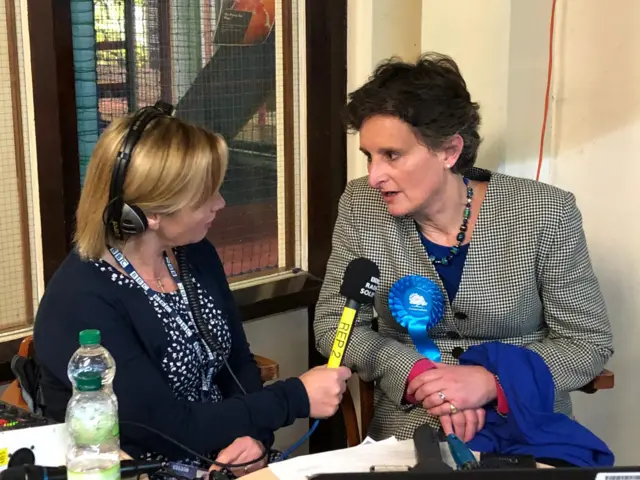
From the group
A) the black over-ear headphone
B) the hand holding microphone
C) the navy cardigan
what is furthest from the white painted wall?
the black over-ear headphone

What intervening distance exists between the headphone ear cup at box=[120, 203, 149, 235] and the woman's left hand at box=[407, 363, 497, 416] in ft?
2.17


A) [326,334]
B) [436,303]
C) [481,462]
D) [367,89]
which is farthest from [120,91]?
[481,462]

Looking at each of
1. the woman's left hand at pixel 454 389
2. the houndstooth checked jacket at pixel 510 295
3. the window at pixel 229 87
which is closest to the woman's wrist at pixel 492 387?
the woman's left hand at pixel 454 389

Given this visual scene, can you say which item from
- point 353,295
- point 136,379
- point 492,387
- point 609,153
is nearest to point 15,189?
point 136,379

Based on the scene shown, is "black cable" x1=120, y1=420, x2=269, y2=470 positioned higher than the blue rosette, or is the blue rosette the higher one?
the blue rosette

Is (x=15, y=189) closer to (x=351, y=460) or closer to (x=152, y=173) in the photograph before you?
(x=152, y=173)

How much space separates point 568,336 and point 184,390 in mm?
875

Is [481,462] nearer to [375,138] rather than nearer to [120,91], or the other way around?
[375,138]

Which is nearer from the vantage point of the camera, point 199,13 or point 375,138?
point 375,138

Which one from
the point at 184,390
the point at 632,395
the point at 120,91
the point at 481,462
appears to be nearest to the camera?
the point at 481,462

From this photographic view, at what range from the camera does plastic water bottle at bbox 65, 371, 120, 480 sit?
1.07m

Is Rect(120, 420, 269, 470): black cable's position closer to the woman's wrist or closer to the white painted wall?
the woman's wrist

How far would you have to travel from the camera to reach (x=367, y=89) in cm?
179

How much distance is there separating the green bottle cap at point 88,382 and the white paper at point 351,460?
0.31 meters
